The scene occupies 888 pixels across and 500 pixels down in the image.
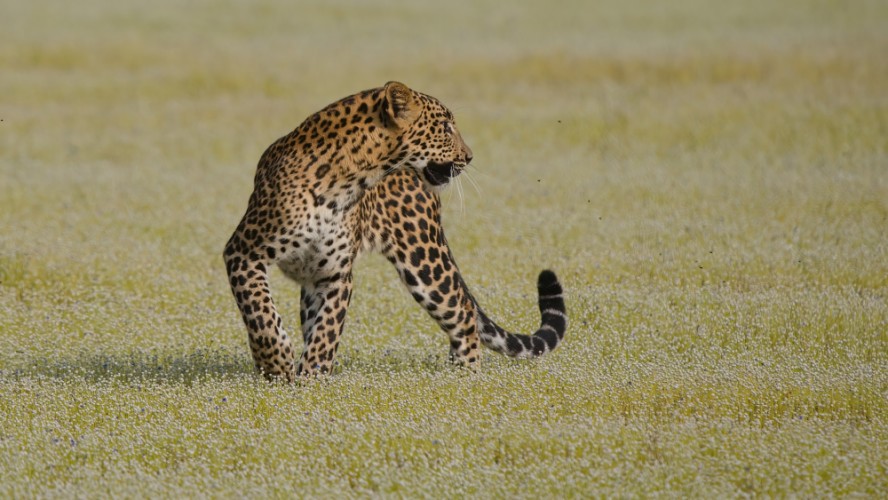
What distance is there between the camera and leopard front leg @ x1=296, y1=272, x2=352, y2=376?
8.78m

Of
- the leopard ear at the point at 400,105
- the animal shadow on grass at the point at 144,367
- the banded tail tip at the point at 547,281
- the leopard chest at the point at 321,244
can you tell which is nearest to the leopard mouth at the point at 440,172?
the leopard ear at the point at 400,105

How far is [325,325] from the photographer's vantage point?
28.8 ft

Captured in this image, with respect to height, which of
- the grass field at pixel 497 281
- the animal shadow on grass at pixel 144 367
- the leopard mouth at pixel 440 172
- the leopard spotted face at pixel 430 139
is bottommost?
the animal shadow on grass at pixel 144 367

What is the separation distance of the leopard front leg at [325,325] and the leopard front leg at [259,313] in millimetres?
175

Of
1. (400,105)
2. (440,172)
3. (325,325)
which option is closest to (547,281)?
(440,172)

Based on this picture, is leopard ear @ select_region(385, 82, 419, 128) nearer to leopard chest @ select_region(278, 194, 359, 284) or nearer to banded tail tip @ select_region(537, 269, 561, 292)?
leopard chest @ select_region(278, 194, 359, 284)

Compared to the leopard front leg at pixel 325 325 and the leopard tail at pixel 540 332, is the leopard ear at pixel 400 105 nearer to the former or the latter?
the leopard front leg at pixel 325 325

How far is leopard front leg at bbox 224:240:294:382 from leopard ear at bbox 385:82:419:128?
46.7 inches

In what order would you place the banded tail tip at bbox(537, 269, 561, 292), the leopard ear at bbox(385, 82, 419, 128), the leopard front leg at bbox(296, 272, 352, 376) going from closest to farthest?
the leopard ear at bbox(385, 82, 419, 128) < the leopard front leg at bbox(296, 272, 352, 376) < the banded tail tip at bbox(537, 269, 561, 292)

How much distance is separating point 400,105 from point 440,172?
1.77 ft

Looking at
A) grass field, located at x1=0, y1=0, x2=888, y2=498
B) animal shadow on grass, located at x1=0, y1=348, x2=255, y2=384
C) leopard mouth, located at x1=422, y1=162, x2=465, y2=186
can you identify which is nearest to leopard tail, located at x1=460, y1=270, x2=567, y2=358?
grass field, located at x1=0, y1=0, x2=888, y2=498

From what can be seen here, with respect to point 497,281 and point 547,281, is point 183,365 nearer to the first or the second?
point 547,281

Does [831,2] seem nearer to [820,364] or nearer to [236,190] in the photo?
[236,190]

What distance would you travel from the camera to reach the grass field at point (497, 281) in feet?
23.8
